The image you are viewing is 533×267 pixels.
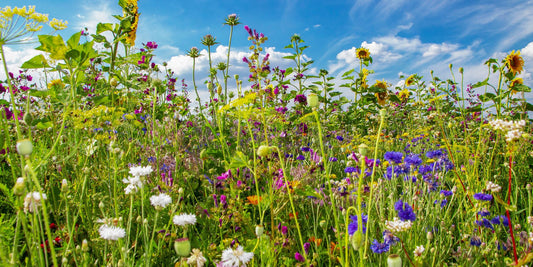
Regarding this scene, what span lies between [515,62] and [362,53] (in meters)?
2.19

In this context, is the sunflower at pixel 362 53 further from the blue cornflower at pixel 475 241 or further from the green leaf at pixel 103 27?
the blue cornflower at pixel 475 241

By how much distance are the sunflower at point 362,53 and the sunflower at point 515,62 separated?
2.08 meters

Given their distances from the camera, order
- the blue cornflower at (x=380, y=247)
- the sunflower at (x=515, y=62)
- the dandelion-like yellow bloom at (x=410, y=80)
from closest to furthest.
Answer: the blue cornflower at (x=380, y=247)
the sunflower at (x=515, y=62)
the dandelion-like yellow bloom at (x=410, y=80)

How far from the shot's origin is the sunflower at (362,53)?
16.7ft

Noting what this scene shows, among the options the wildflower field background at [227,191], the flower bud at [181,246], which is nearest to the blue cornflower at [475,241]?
the wildflower field background at [227,191]

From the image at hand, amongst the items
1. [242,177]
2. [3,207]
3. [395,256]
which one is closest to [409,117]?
[242,177]

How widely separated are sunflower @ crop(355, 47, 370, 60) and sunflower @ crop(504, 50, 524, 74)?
6.83 ft

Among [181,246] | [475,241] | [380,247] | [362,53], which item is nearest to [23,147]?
[181,246]

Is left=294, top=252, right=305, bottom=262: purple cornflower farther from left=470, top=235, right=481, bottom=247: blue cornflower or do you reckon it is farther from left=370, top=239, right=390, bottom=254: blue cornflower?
left=470, top=235, right=481, bottom=247: blue cornflower

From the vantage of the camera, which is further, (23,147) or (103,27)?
(103,27)

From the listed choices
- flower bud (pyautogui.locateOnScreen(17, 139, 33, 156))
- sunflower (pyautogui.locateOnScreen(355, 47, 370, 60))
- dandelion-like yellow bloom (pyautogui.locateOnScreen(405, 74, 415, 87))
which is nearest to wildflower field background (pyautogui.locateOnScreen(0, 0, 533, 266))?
flower bud (pyautogui.locateOnScreen(17, 139, 33, 156))

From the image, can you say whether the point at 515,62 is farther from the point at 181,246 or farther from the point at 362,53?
the point at 181,246

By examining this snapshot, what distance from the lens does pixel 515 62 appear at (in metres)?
3.29

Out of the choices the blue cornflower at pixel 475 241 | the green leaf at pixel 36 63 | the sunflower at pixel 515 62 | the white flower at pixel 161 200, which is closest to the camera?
the white flower at pixel 161 200
